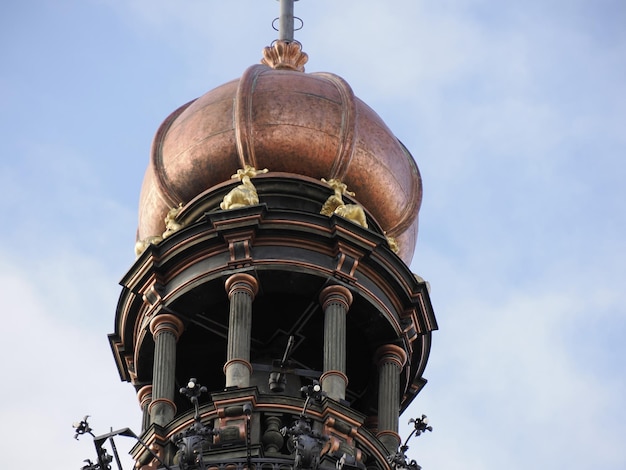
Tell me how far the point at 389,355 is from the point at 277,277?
385 centimetres

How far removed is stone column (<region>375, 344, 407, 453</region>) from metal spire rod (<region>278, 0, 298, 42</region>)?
41.5 feet

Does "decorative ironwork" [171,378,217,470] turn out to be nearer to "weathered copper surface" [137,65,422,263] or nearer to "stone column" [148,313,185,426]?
"stone column" [148,313,185,426]

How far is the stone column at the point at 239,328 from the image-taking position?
201 feet

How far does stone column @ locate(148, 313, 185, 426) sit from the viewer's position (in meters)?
62.3

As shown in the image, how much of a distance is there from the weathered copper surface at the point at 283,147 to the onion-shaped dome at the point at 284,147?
3 centimetres

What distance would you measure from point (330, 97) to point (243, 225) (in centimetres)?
618

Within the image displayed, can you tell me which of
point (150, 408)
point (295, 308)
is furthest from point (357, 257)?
point (150, 408)

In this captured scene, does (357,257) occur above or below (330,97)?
below

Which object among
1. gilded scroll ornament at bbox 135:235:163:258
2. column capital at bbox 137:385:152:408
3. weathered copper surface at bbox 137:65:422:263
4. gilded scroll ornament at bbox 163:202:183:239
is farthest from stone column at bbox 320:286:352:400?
column capital at bbox 137:385:152:408

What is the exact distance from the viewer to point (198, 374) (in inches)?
2677

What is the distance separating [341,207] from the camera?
65.8 m

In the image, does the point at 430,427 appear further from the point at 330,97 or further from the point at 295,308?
the point at 330,97

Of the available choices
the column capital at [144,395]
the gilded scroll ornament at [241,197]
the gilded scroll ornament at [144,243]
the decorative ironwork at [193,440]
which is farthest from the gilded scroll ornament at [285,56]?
the decorative ironwork at [193,440]

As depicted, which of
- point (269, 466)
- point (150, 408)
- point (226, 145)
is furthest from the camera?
point (226, 145)
